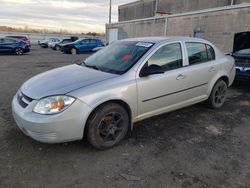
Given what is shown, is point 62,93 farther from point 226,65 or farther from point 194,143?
point 226,65

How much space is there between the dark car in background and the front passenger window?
3.51 meters

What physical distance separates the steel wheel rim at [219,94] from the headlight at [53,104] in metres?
3.35

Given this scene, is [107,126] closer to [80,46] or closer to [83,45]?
[80,46]

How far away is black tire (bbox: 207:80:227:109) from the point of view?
185 inches

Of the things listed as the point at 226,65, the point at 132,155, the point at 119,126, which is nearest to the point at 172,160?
the point at 132,155

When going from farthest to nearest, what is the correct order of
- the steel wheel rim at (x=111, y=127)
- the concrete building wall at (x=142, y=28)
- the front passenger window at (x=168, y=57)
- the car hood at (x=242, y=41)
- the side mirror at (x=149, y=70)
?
the concrete building wall at (x=142, y=28)
the car hood at (x=242, y=41)
the front passenger window at (x=168, y=57)
the side mirror at (x=149, y=70)
the steel wheel rim at (x=111, y=127)

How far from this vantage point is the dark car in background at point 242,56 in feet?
21.1

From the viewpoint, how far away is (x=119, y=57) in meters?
3.72

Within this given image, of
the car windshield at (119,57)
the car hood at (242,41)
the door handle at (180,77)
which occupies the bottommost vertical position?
the door handle at (180,77)

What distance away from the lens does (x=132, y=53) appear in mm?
3650

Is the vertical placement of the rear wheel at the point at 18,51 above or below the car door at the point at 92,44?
below

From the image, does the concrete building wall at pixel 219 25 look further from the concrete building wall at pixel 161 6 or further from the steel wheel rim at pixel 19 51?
the steel wheel rim at pixel 19 51

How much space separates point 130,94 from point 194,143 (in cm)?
127

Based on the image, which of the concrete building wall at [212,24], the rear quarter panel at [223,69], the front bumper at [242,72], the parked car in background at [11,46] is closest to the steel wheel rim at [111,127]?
the rear quarter panel at [223,69]
